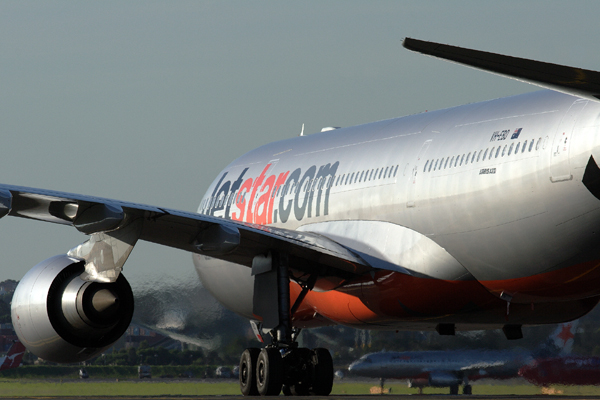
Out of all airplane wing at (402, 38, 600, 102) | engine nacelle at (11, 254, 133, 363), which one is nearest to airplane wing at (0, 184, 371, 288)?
engine nacelle at (11, 254, 133, 363)

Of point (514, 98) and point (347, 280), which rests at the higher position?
point (514, 98)

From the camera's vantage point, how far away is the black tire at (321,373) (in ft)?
49.9

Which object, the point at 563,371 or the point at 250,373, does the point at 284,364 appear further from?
the point at 563,371

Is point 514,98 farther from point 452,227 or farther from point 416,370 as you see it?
point 416,370

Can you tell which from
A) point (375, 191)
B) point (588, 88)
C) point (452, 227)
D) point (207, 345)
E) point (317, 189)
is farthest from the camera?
point (207, 345)

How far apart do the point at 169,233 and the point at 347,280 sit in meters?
2.96

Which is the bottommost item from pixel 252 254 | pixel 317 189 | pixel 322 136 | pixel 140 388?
pixel 140 388

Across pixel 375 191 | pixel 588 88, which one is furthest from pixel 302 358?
pixel 588 88

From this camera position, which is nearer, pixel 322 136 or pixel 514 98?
pixel 514 98

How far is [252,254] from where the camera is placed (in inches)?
605

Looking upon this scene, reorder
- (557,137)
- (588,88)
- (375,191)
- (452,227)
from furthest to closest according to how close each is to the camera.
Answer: (375,191) → (452,227) → (557,137) → (588,88)

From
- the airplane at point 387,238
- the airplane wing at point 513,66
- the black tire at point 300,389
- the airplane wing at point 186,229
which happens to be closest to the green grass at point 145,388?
the airplane at point 387,238

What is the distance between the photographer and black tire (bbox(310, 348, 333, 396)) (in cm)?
1520

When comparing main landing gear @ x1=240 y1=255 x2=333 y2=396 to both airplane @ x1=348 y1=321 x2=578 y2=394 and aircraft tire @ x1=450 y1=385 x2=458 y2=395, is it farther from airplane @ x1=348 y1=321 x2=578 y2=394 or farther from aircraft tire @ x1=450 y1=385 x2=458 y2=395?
aircraft tire @ x1=450 y1=385 x2=458 y2=395
